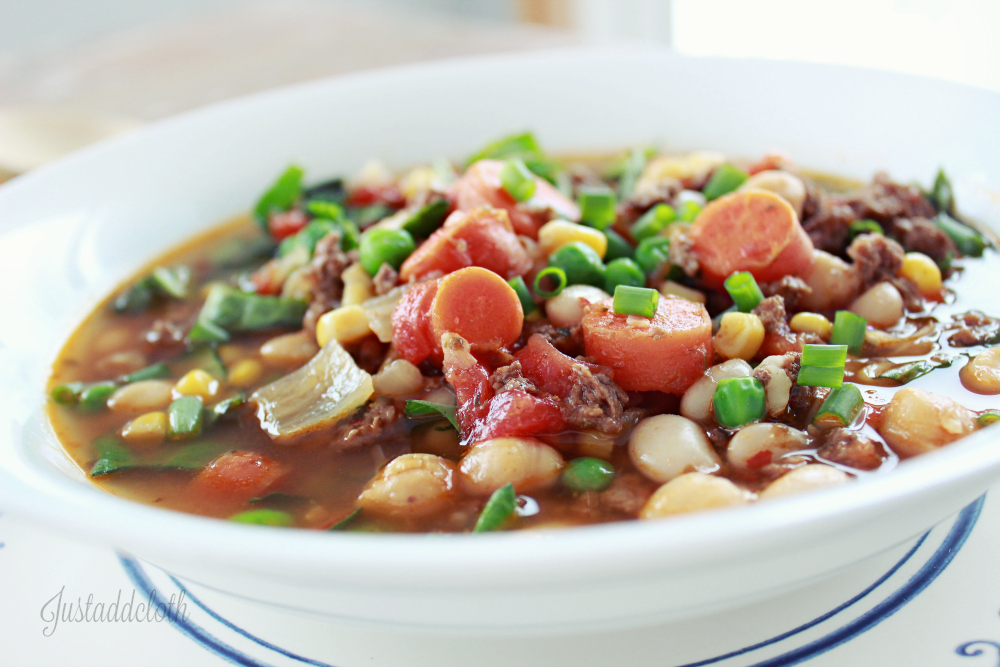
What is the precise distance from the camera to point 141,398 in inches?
104

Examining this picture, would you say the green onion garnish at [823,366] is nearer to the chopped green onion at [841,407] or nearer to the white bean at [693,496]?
the chopped green onion at [841,407]

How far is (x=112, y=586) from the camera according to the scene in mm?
1940

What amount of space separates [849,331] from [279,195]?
8.02 feet

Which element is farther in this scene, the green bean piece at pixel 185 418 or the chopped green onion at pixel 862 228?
the chopped green onion at pixel 862 228

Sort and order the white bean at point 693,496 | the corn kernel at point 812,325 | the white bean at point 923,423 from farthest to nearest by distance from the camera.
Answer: the corn kernel at point 812,325, the white bean at point 923,423, the white bean at point 693,496

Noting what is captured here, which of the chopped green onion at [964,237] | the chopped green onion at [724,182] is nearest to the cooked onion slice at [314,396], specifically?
the chopped green onion at [724,182]

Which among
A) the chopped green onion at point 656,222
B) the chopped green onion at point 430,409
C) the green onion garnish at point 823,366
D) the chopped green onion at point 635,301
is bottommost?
Result: the chopped green onion at point 430,409

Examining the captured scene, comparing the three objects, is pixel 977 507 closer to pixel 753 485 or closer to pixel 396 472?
pixel 753 485

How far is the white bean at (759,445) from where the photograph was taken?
6.90 ft

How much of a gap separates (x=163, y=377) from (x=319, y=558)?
1.70 m

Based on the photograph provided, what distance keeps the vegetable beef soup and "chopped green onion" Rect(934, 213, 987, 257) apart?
10 millimetres

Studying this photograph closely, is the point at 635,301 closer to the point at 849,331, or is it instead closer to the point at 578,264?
the point at 578,264

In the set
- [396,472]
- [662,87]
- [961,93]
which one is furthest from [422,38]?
[396,472]

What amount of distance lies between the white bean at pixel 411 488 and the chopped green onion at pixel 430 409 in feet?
0.73
